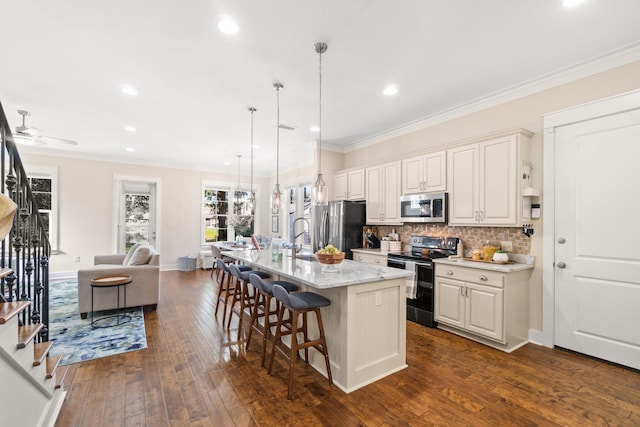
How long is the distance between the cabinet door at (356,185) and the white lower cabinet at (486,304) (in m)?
2.10

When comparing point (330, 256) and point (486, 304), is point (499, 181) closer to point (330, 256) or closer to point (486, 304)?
point (486, 304)

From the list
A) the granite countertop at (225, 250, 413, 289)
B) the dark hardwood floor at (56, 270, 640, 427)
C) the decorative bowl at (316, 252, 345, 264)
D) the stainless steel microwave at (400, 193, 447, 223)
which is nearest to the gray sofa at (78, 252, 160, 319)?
the dark hardwood floor at (56, 270, 640, 427)

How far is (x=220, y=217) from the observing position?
8516mm

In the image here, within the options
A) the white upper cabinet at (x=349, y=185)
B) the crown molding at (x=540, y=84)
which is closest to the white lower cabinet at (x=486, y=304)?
the crown molding at (x=540, y=84)

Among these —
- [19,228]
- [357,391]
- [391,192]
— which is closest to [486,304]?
[357,391]

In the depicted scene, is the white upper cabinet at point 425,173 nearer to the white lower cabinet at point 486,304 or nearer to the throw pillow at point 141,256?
the white lower cabinet at point 486,304

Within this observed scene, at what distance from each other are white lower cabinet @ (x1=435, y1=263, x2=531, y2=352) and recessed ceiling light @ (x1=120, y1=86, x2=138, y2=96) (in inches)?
169

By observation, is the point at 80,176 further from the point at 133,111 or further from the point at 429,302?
the point at 429,302

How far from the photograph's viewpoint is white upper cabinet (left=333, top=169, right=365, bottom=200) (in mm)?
5195

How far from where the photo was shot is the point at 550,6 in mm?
2111

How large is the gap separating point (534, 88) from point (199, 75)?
3710 mm

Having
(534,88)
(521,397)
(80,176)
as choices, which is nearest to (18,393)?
(521,397)

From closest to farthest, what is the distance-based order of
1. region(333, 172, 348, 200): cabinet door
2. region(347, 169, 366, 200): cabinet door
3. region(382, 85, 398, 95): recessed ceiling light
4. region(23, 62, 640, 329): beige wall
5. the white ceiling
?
the white ceiling
region(23, 62, 640, 329): beige wall
region(382, 85, 398, 95): recessed ceiling light
region(347, 169, 366, 200): cabinet door
region(333, 172, 348, 200): cabinet door

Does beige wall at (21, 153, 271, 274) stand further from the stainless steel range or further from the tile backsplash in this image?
the stainless steel range
